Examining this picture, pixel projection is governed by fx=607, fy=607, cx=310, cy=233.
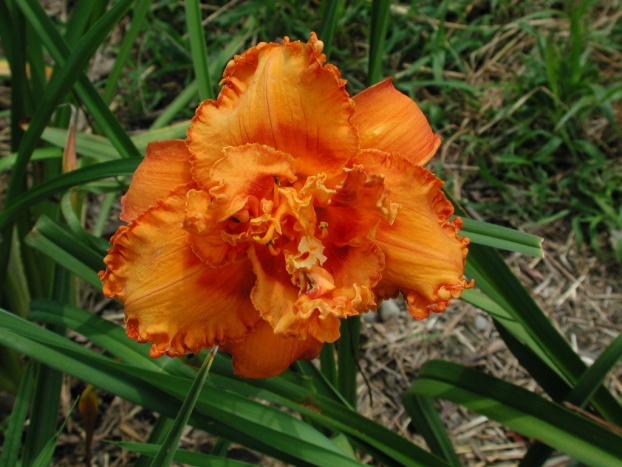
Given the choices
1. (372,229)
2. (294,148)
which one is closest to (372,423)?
(372,229)

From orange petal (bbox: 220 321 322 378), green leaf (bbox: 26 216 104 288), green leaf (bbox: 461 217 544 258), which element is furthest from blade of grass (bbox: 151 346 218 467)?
green leaf (bbox: 461 217 544 258)

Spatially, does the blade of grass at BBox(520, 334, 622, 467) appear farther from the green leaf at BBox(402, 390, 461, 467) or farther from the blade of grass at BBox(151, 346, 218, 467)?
the blade of grass at BBox(151, 346, 218, 467)

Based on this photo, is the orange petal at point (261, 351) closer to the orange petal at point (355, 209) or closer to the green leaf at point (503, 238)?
the orange petal at point (355, 209)

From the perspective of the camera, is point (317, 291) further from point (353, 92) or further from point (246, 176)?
point (353, 92)

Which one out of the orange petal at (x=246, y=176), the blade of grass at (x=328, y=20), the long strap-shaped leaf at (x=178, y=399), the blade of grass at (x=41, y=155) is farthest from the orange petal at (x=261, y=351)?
the blade of grass at (x=41, y=155)

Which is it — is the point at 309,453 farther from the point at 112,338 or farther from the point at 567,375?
the point at 567,375

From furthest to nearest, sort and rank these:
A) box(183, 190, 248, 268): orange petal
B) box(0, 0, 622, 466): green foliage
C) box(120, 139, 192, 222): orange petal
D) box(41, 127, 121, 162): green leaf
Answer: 1. box(41, 127, 121, 162): green leaf
2. box(0, 0, 622, 466): green foliage
3. box(120, 139, 192, 222): orange petal
4. box(183, 190, 248, 268): orange petal
